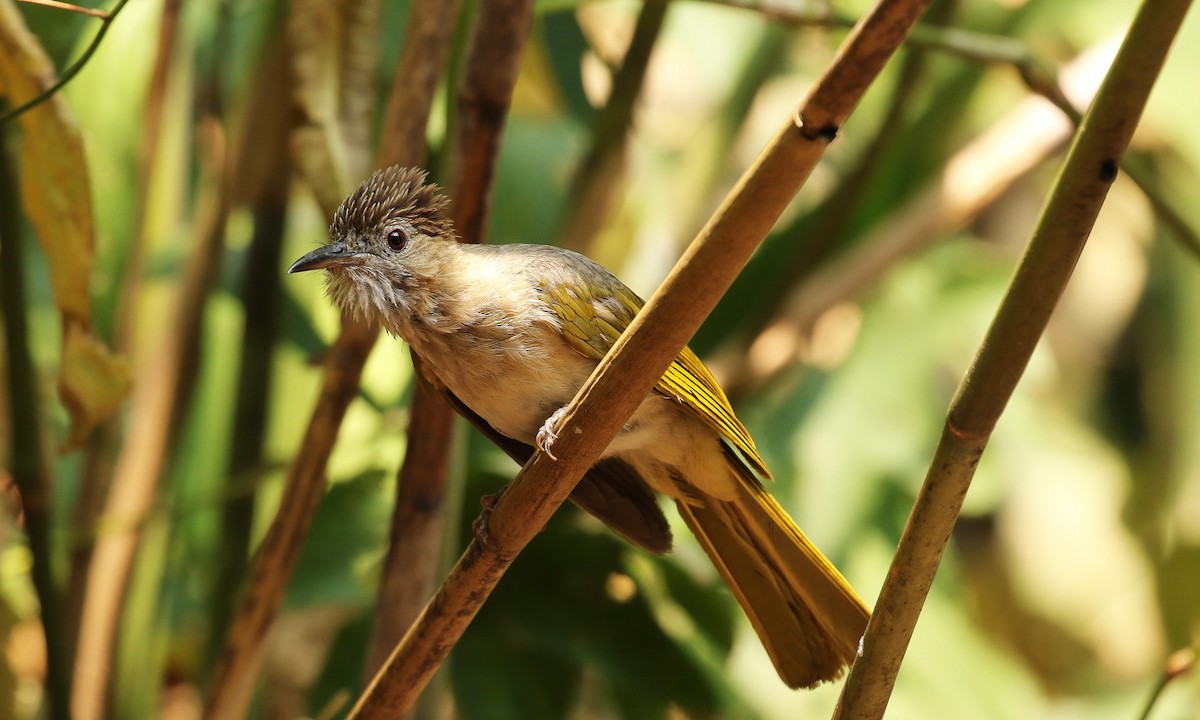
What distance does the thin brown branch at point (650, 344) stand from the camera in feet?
2.58

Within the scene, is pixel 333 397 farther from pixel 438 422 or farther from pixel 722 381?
pixel 722 381

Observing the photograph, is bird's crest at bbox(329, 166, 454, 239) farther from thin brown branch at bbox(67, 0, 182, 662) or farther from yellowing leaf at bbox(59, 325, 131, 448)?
thin brown branch at bbox(67, 0, 182, 662)

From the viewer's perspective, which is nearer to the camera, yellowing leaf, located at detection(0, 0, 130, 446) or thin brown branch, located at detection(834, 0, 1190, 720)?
thin brown branch, located at detection(834, 0, 1190, 720)

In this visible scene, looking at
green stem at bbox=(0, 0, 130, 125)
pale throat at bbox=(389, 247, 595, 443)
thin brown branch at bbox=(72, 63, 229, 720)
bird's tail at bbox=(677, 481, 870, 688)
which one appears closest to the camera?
green stem at bbox=(0, 0, 130, 125)

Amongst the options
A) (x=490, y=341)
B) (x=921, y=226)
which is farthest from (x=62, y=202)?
(x=921, y=226)

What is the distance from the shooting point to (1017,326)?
833 millimetres

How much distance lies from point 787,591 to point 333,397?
0.63 meters

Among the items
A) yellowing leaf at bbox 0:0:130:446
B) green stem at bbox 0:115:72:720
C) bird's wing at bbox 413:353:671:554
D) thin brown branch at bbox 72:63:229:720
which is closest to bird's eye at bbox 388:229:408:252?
bird's wing at bbox 413:353:671:554

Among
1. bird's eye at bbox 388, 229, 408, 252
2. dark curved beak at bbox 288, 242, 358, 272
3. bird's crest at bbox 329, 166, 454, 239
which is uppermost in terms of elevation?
bird's crest at bbox 329, 166, 454, 239

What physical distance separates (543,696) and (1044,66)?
1.34 meters

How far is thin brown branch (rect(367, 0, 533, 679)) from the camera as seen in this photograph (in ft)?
4.61

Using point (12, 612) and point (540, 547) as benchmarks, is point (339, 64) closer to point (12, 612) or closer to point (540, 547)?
point (540, 547)

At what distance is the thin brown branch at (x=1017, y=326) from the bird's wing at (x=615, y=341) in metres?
0.48

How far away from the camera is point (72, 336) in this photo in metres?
1.43
